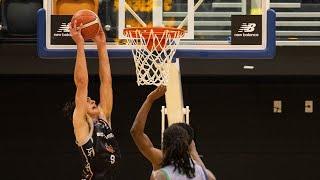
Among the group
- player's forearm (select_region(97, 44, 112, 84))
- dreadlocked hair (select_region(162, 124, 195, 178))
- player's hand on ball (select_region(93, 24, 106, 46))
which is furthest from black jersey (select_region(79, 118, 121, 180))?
dreadlocked hair (select_region(162, 124, 195, 178))

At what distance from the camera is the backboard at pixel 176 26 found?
5.04m

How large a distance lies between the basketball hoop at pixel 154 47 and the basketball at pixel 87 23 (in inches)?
19.0

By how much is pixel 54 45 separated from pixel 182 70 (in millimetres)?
3896

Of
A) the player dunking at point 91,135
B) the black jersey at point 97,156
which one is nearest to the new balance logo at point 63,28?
the player dunking at point 91,135

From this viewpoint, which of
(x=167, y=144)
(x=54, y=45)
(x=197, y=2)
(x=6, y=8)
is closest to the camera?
(x=167, y=144)

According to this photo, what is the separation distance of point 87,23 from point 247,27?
Result: 5.47 feet

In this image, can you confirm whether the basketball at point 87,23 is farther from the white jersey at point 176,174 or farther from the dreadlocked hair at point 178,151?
the white jersey at point 176,174

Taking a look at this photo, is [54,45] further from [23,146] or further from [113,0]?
[23,146]

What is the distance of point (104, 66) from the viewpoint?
4418 millimetres

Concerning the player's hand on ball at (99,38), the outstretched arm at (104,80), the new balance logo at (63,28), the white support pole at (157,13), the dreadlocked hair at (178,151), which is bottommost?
the dreadlocked hair at (178,151)

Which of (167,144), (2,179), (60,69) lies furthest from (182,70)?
(167,144)

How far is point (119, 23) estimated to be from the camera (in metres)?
5.55

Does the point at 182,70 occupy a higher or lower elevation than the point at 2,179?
higher

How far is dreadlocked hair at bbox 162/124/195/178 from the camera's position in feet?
9.87
